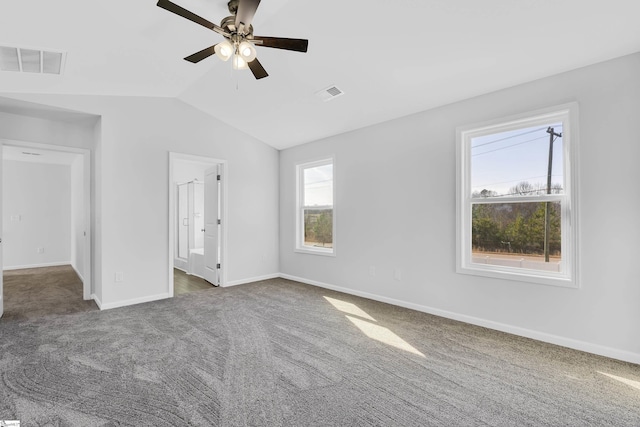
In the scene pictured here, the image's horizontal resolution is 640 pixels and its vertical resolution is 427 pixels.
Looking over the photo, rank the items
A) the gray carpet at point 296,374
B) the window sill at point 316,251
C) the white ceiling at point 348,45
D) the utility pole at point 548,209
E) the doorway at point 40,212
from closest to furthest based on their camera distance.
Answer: the gray carpet at point 296,374
the white ceiling at point 348,45
the utility pole at point 548,209
the window sill at point 316,251
the doorway at point 40,212

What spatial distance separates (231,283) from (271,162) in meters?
2.33

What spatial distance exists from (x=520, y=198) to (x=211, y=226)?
4601mm

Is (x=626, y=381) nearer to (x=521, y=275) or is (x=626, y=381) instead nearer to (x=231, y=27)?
(x=521, y=275)

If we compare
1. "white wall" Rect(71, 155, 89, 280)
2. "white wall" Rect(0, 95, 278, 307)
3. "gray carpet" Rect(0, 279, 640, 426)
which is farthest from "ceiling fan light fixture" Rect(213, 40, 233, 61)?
"white wall" Rect(71, 155, 89, 280)

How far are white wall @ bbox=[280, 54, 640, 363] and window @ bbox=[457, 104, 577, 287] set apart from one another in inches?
4.2

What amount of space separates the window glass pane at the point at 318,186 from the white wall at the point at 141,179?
1245 mm

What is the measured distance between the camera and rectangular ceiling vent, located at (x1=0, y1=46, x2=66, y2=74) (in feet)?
8.96

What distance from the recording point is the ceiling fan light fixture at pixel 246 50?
7.22 feet

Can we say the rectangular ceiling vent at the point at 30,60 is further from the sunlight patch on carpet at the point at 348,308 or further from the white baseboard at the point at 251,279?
the sunlight patch on carpet at the point at 348,308

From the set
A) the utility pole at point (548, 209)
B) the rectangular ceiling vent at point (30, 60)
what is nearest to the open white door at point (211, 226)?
the rectangular ceiling vent at point (30, 60)

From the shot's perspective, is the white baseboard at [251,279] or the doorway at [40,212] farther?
the doorway at [40,212]

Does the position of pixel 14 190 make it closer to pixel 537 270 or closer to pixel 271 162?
pixel 271 162

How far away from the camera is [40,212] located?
7121mm

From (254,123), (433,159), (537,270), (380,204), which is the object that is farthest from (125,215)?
(537,270)
